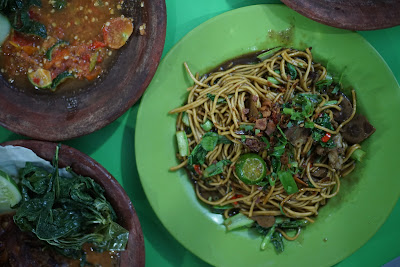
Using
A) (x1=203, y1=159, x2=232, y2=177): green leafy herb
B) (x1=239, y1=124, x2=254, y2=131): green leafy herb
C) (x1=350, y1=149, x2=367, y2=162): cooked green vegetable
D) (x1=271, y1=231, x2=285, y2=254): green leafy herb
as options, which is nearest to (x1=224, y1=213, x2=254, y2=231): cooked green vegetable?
(x1=271, y1=231, x2=285, y2=254): green leafy herb

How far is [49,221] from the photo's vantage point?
2545mm

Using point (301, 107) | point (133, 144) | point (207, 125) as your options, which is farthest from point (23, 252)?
point (301, 107)

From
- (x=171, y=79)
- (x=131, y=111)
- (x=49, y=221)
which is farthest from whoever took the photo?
(x=131, y=111)

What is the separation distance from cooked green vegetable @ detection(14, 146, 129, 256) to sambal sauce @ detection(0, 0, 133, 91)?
529 mm

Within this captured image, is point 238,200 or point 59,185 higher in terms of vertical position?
point 59,185

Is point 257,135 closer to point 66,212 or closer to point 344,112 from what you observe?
point 344,112

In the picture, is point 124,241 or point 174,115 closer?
point 124,241

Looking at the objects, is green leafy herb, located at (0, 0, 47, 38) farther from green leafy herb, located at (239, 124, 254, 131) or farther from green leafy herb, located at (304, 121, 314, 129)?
green leafy herb, located at (304, 121, 314, 129)

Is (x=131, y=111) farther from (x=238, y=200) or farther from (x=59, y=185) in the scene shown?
(x=238, y=200)

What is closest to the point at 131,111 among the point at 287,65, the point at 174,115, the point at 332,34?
the point at 174,115

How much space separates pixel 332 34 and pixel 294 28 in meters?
0.24

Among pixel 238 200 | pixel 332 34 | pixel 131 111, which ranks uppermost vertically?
pixel 332 34

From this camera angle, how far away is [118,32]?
2.71 m

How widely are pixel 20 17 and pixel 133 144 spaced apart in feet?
3.50
